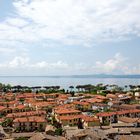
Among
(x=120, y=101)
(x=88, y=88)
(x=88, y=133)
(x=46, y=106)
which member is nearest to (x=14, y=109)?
(x=46, y=106)

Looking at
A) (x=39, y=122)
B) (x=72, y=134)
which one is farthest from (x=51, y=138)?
(x=39, y=122)

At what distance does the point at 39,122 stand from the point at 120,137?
1503 cm

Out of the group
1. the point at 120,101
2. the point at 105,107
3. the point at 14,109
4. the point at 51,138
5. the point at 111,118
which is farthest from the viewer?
the point at 120,101

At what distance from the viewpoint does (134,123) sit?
42.6 metres

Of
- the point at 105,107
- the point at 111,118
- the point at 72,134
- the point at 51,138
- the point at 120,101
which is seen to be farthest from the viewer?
the point at 120,101

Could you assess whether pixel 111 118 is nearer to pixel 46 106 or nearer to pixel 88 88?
pixel 46 106

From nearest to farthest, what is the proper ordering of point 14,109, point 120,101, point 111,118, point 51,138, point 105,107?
1. point 51,138
2. point 111,118
3. point 14,109
4. point 105,107
5. point 120,101

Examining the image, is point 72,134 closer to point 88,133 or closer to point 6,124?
point 88,133

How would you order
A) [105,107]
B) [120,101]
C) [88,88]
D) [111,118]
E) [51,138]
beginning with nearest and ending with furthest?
[51,138] < [111,118] < [105,107] < [120,101] < [88,88]

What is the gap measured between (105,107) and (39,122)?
2309 cm

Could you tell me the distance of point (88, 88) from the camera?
109m

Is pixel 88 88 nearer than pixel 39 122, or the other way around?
pixel 39 122

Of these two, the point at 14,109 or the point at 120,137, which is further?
the point at 14,109

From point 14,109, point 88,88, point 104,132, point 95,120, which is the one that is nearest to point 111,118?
point 95,120
